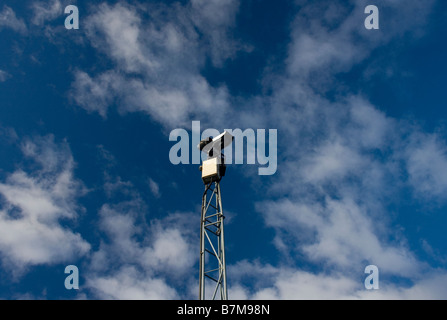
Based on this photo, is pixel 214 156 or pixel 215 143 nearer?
pixel 215 143

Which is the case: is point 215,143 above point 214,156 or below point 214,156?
above

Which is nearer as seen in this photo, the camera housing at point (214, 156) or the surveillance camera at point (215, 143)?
the camera housing at point (214, 156)

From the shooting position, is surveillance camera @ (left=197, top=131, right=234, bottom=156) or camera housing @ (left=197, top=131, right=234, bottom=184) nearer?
camera housing @ (left=197, top=131, right=234, bottom=184)
